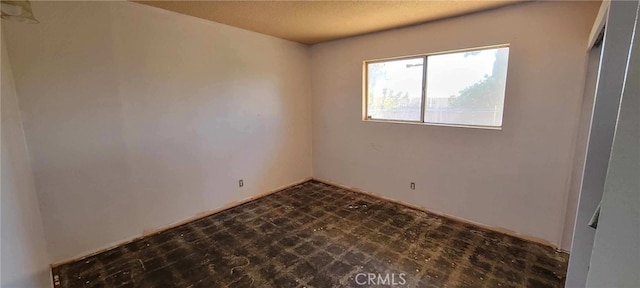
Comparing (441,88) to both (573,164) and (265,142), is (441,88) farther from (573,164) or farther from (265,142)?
(265,142)

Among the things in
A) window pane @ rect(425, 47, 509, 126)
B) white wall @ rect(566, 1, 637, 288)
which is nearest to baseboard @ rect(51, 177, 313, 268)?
window pane @ rect(425, 47, 509, 126)

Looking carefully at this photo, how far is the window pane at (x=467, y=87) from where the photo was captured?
9.13 ft

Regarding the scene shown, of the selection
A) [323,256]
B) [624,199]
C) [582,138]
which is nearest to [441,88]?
[582,138]

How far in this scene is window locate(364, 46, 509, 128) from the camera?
282 cm

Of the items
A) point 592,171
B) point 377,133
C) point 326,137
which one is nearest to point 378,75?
point 377,133

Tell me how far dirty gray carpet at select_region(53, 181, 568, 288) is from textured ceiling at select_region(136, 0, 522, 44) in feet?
7.60

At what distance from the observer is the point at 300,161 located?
456 centimetres

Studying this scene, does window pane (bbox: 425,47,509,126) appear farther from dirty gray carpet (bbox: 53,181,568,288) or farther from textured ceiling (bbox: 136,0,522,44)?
dirty gray carpet (bbox: 53,181,568,288)

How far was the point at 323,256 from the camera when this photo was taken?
245 centimetres

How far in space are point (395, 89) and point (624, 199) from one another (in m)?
3.35

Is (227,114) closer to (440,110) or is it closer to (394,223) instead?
(394,223)

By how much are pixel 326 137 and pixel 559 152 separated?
2.92 metres

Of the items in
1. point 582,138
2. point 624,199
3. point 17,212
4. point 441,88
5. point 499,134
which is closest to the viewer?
point 624,199

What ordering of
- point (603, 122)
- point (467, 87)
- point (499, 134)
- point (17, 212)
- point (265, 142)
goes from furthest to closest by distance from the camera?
1. point (265, 142)
2. point (467, 87)
3. point (499, 134)
4. point (17, 212)
5. point (603, 122)
